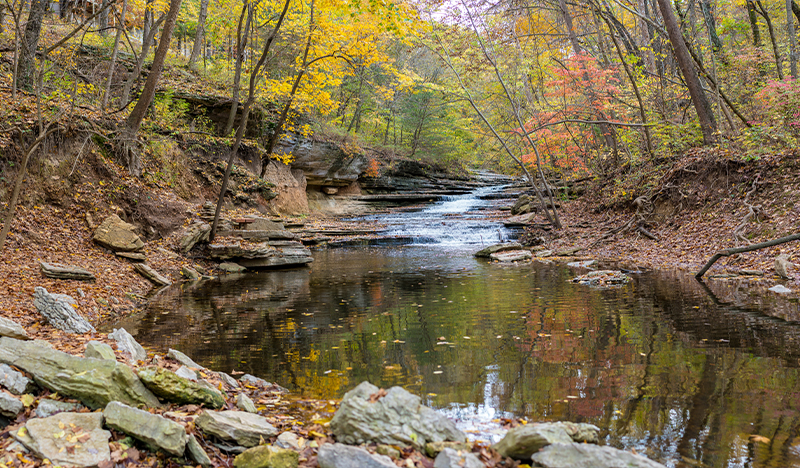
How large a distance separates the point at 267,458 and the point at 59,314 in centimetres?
451

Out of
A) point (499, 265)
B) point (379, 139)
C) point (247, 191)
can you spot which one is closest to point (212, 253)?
point (247, 191)

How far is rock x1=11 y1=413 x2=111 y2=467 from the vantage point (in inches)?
97.7

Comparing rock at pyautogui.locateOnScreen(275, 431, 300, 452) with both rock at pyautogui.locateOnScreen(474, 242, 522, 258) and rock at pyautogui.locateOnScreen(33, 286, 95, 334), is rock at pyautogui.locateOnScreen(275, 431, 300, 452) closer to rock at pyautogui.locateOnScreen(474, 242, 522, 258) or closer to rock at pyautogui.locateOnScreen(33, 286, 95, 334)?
rock at pyautogui.locateOnScreen(33, 286, 95, 334)

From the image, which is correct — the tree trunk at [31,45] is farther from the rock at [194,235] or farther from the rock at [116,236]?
the rock at [194,235]

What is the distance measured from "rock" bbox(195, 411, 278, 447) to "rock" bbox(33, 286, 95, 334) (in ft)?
11.4

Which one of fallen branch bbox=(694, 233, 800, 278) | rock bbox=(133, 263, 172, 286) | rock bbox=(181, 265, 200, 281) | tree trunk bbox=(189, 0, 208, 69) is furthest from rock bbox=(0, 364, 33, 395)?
tree trunk bbox=(189, 0, 208, 69)

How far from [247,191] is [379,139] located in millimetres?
16153

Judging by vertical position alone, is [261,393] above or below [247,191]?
below

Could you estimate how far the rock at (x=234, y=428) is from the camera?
9.52ft

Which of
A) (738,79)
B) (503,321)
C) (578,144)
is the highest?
(738,79)

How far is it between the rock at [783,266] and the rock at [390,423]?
7.80 metres

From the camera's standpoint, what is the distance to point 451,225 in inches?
738

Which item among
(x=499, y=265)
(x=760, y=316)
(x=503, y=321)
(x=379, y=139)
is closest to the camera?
(x=760, y=316)

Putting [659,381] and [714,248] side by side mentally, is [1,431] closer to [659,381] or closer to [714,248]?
[659,381]
